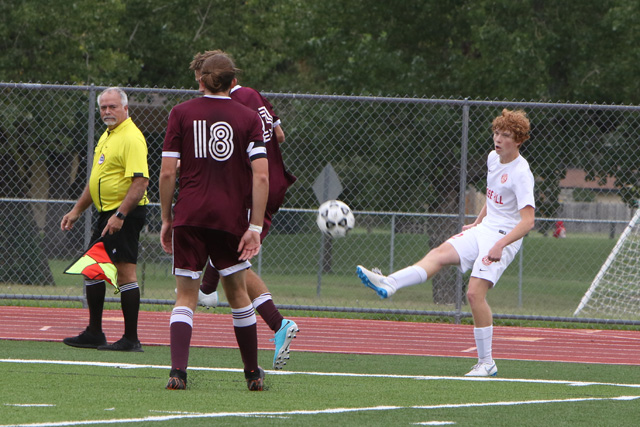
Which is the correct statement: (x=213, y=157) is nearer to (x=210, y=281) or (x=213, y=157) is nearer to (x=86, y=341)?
(x=210, y=281)

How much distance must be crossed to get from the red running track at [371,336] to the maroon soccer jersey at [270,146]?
2.30 m

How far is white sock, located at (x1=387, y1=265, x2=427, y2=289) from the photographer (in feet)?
22.8

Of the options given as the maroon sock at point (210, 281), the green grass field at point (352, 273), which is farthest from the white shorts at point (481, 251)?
the green grass field at point (352, 273)

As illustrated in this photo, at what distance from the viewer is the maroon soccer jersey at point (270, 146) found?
691 cm

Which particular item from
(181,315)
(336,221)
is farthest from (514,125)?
(181,315)

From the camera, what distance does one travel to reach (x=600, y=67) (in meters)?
18.1

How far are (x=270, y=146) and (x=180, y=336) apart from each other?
175cm

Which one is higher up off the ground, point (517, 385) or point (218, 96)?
point (218, 96)

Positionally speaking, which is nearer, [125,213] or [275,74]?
[125,213]

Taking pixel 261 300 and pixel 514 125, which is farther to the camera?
pixel 514 125

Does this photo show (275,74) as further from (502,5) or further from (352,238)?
(502,5)

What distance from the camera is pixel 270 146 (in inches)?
275

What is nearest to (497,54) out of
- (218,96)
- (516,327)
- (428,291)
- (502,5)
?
(502,5)

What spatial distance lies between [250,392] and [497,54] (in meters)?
12.7
